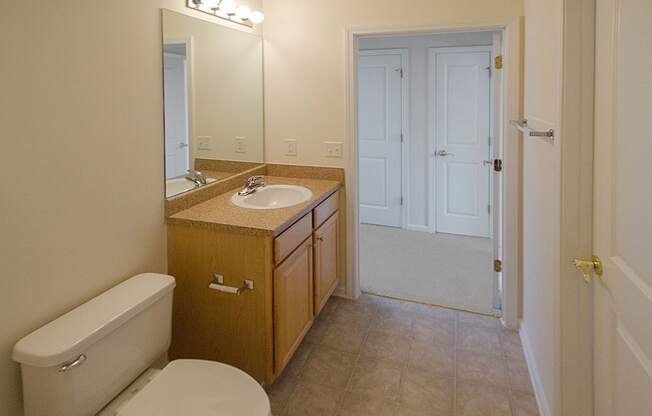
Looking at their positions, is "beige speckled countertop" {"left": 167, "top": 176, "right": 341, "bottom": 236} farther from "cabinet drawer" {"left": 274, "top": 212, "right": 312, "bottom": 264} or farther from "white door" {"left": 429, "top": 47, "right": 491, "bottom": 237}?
"white door" {"left": 429, "top": 47, "right": 491, "bottom": 237}

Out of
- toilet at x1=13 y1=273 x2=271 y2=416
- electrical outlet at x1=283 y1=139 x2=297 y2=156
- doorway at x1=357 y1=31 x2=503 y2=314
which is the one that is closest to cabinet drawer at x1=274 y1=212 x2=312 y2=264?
toilet at x1=13 y1=273 x2=271 y2=416

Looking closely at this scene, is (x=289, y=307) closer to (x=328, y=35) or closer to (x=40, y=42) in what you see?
(x=40, y=42)

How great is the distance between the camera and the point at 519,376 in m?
2.25

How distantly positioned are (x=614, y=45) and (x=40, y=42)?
5.77 ft

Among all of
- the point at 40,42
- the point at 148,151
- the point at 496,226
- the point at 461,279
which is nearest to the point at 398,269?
the point at 461,279

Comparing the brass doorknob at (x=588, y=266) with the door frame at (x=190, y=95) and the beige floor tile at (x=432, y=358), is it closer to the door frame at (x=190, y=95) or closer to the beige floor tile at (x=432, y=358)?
the beige floor tile at (x=432, y=358)

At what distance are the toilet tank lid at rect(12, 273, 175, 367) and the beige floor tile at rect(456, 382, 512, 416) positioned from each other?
1.42m

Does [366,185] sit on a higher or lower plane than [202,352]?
higher

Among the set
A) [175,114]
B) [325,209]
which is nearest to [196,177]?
[175,114]

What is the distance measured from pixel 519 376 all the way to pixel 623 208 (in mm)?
1378

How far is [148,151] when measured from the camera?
2.00 meters

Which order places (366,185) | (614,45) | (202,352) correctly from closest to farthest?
(614,45) → (202,352) → (366,185)

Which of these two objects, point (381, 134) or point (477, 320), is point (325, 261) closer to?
point (477, 320)

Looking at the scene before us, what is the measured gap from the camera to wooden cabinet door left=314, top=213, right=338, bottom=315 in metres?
2.58
